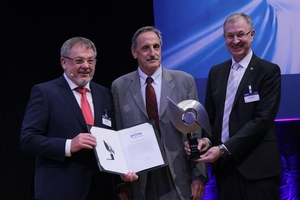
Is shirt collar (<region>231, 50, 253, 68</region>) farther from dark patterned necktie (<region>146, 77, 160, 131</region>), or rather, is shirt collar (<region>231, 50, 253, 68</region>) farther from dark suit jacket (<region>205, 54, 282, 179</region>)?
dark patterned necktie (<region>146, 77, 160, 131</region>)

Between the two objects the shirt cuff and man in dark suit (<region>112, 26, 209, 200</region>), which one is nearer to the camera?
the shirt cuff

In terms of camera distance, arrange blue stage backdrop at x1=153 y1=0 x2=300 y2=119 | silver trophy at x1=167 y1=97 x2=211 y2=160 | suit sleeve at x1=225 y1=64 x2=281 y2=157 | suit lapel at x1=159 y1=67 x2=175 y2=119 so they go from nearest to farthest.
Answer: silver trophy at x1=167 y1=97 x2=211 y2=160 → suit sleeve at x1=225 y1=64 x2=281 y2=157 → suit lapel at x1=159 y1=67 x2=175 y2=119 → blue stage backdrop at x1=153 y1=0 x2=300 y2=119

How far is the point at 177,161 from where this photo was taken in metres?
3.12

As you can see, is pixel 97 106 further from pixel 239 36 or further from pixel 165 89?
pixel 239 36

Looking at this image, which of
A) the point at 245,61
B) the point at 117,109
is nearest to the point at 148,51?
the point at 117,109

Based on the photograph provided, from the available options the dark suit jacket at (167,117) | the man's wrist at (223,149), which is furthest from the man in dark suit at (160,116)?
the man's wrist at (223,149)

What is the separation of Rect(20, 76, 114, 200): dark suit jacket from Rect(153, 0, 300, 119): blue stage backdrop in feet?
5.41

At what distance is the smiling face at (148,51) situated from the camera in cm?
321

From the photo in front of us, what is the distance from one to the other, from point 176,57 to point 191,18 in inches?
16.0

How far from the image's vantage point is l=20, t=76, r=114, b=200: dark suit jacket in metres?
2.85

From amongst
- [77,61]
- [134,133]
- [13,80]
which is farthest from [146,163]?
[13,80]

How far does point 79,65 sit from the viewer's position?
306 cm

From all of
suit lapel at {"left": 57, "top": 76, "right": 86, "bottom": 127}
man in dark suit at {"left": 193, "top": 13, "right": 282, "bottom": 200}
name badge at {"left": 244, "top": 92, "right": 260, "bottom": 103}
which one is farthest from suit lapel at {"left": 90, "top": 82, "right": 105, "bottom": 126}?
A: name badge at {"left": 244, "top": 92, "right": 260, "bottom": 103}

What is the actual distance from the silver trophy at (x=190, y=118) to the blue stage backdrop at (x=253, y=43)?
1395 mm
